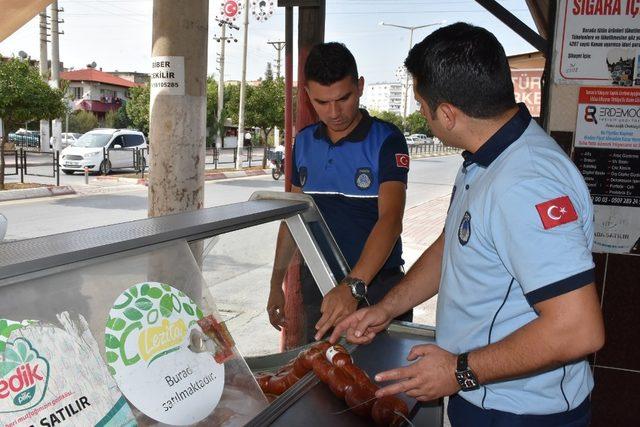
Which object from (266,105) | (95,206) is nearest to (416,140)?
(266,105)

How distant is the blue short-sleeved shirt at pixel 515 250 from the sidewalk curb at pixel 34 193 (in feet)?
45.5

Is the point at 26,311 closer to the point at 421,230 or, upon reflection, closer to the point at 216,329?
the point at 216,329

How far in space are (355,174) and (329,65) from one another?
46cm

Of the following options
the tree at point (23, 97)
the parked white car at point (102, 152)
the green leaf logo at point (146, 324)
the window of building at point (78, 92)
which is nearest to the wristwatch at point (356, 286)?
the green leaf logo at point (146, 324)

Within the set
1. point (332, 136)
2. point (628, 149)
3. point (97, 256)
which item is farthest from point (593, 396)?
point (97, 256)

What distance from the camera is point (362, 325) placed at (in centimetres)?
175

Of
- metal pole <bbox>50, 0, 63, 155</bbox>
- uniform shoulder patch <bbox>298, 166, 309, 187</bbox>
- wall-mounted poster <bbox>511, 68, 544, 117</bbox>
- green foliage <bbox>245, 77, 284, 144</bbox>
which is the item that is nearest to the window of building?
green foliage <bbox>245, 77, 284, 144</bbox>

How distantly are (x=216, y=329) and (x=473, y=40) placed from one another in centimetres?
93

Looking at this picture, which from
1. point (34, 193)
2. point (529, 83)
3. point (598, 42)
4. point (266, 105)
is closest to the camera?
point (598, 42)

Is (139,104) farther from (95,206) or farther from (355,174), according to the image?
(355,174)

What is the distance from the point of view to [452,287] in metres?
1.47

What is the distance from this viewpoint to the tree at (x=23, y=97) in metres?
14.1

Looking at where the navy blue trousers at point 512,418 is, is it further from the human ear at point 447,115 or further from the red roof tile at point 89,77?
the red roof tile at point 89,77

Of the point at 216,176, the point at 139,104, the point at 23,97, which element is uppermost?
the point at 139,104
